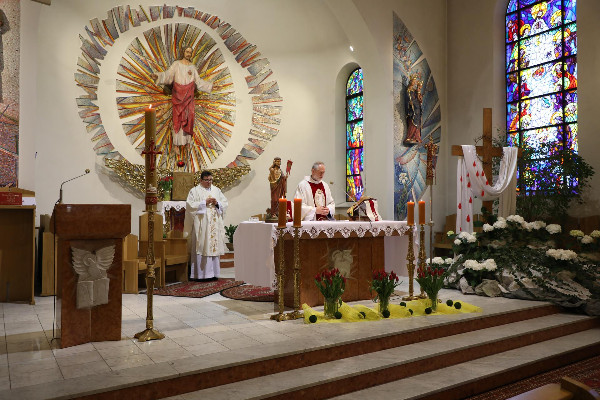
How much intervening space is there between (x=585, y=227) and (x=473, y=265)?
296 cm

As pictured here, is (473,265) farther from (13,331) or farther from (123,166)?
(123,166)

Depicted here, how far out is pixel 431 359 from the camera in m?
4.23

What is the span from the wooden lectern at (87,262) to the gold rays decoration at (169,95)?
613 cm

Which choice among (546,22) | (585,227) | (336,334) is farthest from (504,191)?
(336,334)

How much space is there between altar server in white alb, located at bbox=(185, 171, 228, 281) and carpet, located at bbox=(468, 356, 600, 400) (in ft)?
17.0

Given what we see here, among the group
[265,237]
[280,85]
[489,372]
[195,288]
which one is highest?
[280,85]

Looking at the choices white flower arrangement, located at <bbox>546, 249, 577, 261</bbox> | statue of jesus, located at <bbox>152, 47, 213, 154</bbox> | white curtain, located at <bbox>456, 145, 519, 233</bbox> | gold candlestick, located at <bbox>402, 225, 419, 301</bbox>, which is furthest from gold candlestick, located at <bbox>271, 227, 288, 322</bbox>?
statue of jesus, located at <bbox>152, 47, 213, 154</bbox>

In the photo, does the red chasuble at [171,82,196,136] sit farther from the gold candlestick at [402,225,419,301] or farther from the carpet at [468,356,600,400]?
the carpet at [468,356,600,400]

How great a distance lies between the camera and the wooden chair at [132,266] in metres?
6.76

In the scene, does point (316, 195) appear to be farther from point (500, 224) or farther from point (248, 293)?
point (500, 224)

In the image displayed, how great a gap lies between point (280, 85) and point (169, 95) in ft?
8.31

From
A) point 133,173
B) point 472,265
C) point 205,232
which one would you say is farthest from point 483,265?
point 133,173

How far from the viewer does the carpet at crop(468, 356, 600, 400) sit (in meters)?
3.98

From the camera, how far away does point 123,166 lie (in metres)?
9.76
